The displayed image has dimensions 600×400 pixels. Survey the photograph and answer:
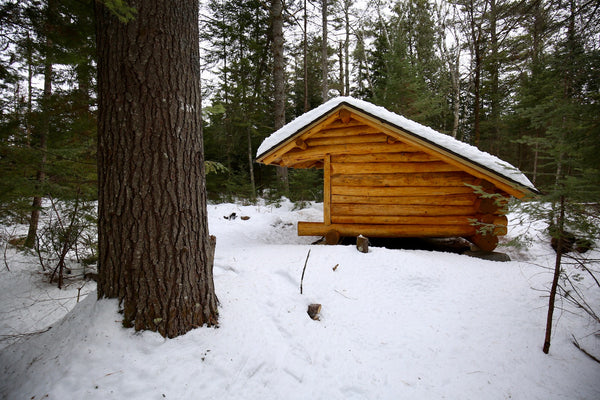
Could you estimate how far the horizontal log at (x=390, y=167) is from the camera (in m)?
5.11

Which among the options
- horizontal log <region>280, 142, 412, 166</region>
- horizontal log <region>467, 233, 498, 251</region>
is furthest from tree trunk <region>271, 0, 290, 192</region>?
horizontal log <region>467, 233, 498, 251</region>

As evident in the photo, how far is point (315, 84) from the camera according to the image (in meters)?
18.1

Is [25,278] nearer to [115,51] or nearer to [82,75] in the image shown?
[82,75]

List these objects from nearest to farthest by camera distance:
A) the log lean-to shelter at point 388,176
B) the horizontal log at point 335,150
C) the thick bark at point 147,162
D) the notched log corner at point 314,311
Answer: the thick bark at point 147,162 → the notched log corner at point 314,311 → the log lean-to shelter at point 388,176 → the horizontal log at point 335,150

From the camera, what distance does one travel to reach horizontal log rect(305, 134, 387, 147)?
5367 mm

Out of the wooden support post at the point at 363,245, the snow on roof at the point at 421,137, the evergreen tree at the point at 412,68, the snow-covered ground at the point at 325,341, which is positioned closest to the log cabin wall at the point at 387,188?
the snow on roof at the point at 421,137

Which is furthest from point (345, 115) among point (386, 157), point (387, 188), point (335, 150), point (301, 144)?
point (387, 188)

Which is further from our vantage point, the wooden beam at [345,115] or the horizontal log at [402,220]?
the wooden beam at [345,115]

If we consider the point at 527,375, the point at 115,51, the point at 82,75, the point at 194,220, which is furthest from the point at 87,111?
the point at 527,375

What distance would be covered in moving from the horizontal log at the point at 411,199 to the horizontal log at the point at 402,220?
0.32 m

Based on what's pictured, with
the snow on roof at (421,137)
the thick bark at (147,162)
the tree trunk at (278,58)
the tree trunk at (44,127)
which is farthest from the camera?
the tree trunk at (278,58)

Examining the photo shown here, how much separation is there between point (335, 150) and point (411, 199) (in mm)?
2077

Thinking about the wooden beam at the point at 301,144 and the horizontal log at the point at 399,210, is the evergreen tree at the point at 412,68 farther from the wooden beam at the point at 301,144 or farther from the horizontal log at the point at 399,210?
the wooden beam at the point at 301,144

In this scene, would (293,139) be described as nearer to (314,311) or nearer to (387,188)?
(387,188)
